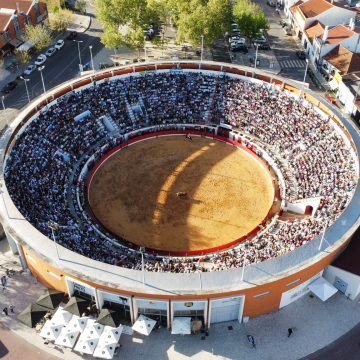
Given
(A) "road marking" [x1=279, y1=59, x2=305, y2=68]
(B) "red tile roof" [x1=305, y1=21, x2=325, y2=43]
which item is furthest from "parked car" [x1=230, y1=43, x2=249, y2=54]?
(B) "red tile roof" [x1=305, y1=21, x2=325, y2=43]

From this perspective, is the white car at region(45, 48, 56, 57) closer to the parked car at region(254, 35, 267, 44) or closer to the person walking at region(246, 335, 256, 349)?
the parked car at region(254, 35, 267, 44)

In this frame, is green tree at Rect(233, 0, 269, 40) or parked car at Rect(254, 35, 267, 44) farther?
parked car at Rect(254, 35, 267, 44)

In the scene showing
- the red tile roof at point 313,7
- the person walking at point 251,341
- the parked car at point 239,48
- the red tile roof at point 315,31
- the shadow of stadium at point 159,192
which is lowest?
the shadow of stadium at point 159,192

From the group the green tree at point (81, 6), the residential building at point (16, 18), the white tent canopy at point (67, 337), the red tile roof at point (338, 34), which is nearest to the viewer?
the white tent canopy at point (67, 337)

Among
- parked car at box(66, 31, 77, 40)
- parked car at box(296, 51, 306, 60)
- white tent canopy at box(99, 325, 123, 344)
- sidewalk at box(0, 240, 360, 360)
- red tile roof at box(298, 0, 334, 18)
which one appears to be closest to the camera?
white tent canopy at box(99, 325, 123, 344)

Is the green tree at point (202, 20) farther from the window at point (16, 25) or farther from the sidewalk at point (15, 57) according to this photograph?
the window at point (16, 25)

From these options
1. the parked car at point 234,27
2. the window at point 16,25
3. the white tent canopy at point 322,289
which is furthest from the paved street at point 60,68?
the white tent canopy at point 322,289

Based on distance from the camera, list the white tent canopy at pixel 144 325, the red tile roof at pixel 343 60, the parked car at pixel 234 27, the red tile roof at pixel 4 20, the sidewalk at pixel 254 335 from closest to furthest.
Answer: the sidewalk at pixel 254 335, the white tent canopy at pixel 144 325, the red tile roof at pixel 343 60, the red tile roof at pixel 4 20, the parked car at pixel 234 27
